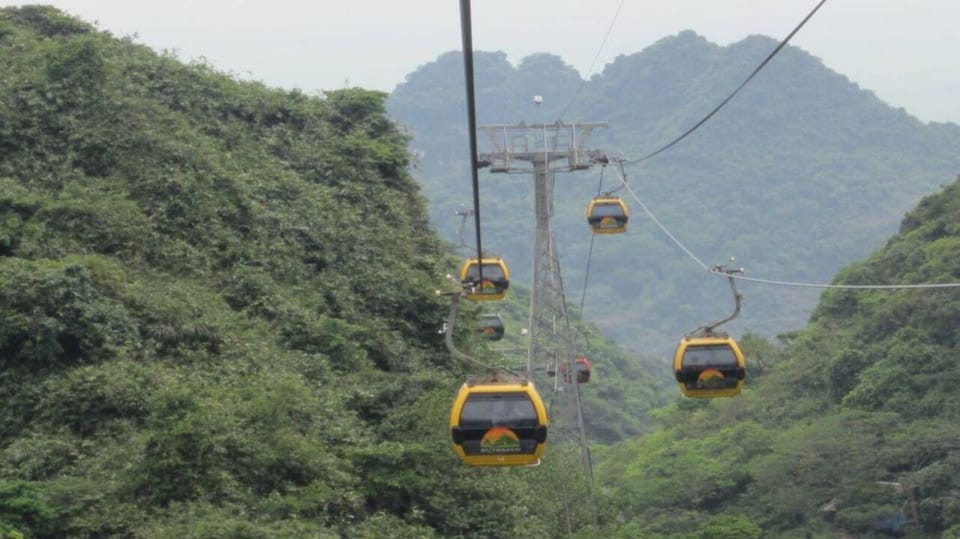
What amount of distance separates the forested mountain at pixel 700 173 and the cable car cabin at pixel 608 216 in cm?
6898

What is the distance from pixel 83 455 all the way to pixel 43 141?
774 cm

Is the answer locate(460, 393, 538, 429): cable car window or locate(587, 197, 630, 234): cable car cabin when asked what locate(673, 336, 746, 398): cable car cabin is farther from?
locate(587, 197, 630, 234): cable car cabin

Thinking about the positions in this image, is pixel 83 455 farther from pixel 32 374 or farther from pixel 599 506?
pixel 599 506

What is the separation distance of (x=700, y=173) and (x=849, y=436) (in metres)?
82.6

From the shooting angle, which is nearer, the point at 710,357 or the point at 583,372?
the point at 710,357

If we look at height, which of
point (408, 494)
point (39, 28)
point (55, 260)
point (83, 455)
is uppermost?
point (39, 28)

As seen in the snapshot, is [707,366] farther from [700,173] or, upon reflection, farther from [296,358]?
[700,173]

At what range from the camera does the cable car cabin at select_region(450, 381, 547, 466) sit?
12008 mm

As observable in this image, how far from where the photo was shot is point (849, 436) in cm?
3117

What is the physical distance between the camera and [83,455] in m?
14.6

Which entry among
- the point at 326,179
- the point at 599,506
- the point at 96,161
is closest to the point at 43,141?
the point at 96,161

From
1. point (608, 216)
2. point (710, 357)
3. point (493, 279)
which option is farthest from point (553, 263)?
point (710, 357)

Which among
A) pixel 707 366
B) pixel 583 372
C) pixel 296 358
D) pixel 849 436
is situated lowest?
pixel 849 436

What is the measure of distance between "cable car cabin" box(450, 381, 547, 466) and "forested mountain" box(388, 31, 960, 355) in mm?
80591
